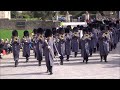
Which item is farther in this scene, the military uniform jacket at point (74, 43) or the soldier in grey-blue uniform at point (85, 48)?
the military uniform jacket at point (74, 43)

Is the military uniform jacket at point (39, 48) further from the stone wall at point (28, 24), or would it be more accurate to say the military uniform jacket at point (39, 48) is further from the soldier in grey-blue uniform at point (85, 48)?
the stone wall at point (28, 24)

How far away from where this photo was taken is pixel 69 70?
15.0 m

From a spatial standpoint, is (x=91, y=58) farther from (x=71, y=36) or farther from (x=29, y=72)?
(x=29, y=72)

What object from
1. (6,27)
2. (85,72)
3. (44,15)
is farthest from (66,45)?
(44,15)

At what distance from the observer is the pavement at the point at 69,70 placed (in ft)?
44.1

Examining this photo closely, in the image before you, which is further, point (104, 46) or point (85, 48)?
point (104, 46)

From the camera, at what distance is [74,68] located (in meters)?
15.6

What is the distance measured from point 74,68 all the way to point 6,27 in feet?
104

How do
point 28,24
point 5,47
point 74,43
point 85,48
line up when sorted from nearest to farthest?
point 85,48, point 74,43, point 5,47, point 28,24

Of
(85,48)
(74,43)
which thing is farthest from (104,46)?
(74,43)

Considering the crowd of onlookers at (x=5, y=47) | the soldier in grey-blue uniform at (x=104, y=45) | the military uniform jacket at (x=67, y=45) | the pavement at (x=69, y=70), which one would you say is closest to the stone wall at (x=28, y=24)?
the crowd of onlookers at (x=5, y=47)

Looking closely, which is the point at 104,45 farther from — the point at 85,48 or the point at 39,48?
the point at 39,48

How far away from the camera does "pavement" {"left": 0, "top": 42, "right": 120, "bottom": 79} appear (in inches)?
529
